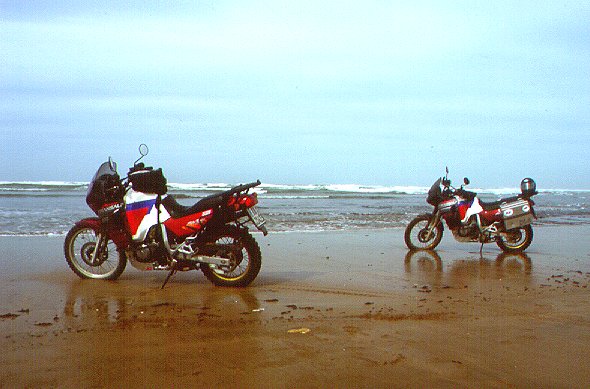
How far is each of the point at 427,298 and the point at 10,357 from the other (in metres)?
3.44

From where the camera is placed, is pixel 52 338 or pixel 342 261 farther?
pixel 342 261

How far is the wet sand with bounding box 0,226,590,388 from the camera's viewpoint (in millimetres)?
3252

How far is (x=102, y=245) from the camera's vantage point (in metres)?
6.44

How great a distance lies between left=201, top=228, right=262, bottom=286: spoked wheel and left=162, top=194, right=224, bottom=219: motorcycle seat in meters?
0.31

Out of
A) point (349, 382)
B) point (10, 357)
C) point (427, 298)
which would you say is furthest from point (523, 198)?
point (10, 357)

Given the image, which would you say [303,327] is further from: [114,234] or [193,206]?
[114,234]

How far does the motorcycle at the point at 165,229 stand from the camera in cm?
590

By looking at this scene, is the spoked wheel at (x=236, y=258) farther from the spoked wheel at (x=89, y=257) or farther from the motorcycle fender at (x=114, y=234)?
the spoked wheel at (x=89, y=257)

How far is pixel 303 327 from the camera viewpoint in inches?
169

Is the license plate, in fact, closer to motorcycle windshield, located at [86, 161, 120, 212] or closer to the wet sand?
the wet sand

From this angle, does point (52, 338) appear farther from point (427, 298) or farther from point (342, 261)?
point (342, 261)

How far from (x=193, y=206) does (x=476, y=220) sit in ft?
16.9

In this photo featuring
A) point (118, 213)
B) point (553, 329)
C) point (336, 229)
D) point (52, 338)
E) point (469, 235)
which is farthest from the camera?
point (336, 229)


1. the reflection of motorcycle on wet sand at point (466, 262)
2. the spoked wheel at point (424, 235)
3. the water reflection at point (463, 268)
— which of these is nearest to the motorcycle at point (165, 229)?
the water reflection at point (463, 268)
